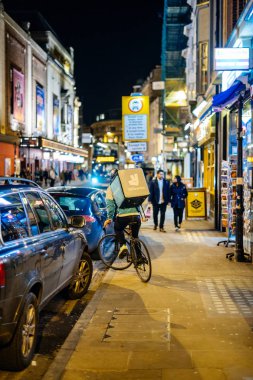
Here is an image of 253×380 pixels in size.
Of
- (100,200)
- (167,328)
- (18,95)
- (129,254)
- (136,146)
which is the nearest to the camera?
(167,328)

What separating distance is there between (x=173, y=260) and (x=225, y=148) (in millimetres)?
5199

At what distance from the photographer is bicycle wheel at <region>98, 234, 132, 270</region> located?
9.74 meters

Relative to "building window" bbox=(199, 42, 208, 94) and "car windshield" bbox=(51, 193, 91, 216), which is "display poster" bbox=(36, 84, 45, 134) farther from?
"car windshield" bbox=(51, 193, 91, 216)

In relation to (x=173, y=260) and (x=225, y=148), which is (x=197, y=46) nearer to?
(x=225, y=148)

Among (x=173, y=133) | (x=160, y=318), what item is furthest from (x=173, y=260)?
(x=173, y=133)

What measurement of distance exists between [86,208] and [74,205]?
30 centimetres

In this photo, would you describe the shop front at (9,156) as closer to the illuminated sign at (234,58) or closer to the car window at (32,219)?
the illuminated sign at (234,58)

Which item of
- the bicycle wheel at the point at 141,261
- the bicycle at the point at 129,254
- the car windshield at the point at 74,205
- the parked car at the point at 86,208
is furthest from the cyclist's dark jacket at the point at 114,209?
the car windshield at the point at 74,205

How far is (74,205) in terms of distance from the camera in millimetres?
10578

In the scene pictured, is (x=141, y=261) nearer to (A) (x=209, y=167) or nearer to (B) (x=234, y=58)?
(B) (x=234, y=58)

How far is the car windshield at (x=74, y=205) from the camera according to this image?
10398 mm

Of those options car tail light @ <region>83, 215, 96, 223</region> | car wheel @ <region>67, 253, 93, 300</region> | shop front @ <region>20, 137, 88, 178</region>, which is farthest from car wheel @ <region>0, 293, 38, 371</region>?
shop front @ <region>20, 137, 88, 178</region>

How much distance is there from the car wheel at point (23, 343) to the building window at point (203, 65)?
18680 millimetres

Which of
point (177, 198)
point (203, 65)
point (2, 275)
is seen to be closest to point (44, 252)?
point (2, 275)
